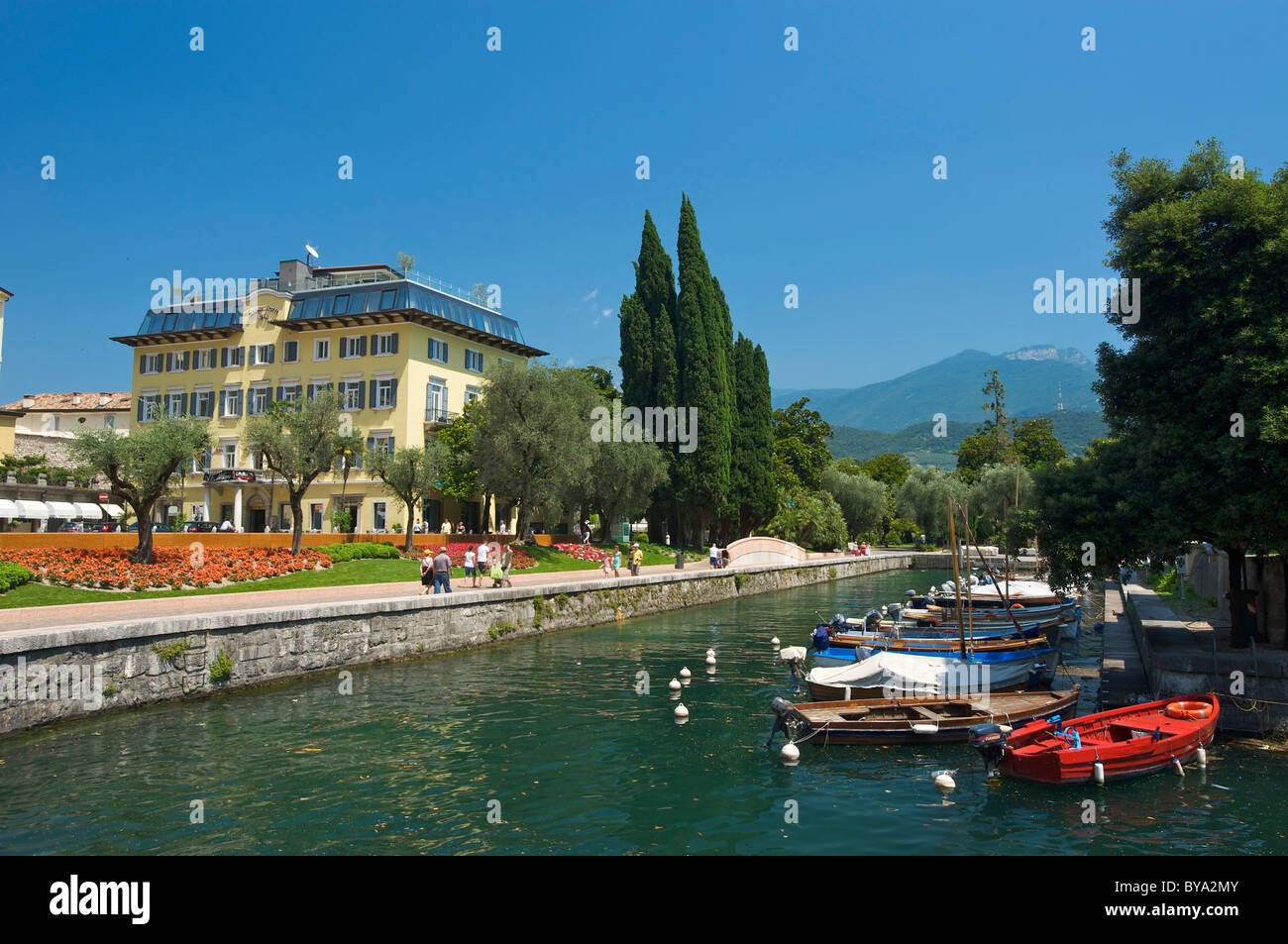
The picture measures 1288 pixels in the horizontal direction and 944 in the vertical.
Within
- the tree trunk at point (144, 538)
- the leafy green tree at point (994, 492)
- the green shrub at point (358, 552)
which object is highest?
the leafy green tree at point (994, 492)

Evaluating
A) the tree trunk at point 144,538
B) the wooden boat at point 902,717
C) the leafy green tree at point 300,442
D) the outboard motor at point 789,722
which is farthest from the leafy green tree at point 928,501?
the outboard motor at point 789,722

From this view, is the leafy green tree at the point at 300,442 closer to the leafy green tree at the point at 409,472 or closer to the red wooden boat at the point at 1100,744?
the leafy green tree at the point at 409,472

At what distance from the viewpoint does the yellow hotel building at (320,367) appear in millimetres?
53531

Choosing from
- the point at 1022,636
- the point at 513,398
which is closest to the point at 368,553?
the point at 513,398

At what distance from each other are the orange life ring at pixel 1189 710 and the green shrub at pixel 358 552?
2864 cm

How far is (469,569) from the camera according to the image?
97.8ft

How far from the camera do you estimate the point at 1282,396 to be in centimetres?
1377

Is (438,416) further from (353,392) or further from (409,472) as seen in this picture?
(409,472)

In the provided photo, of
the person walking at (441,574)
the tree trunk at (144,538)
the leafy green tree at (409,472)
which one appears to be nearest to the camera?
the person walking at (441,574)

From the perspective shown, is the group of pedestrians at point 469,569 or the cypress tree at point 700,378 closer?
the group of pedestrians at point 469,569

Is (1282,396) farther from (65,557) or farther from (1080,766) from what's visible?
(65,557)

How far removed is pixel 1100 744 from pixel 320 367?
177ft

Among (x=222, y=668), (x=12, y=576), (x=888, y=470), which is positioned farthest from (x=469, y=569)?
(x=888, y=470)

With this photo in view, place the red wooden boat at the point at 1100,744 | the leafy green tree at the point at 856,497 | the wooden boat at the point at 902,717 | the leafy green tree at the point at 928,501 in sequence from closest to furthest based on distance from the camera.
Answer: the red wooden boat at the point at 1100,744
the wooden boat at the point at 902,717
the leafy green tree at the point at 856,497
the leafy green tree at the point at 928,501
